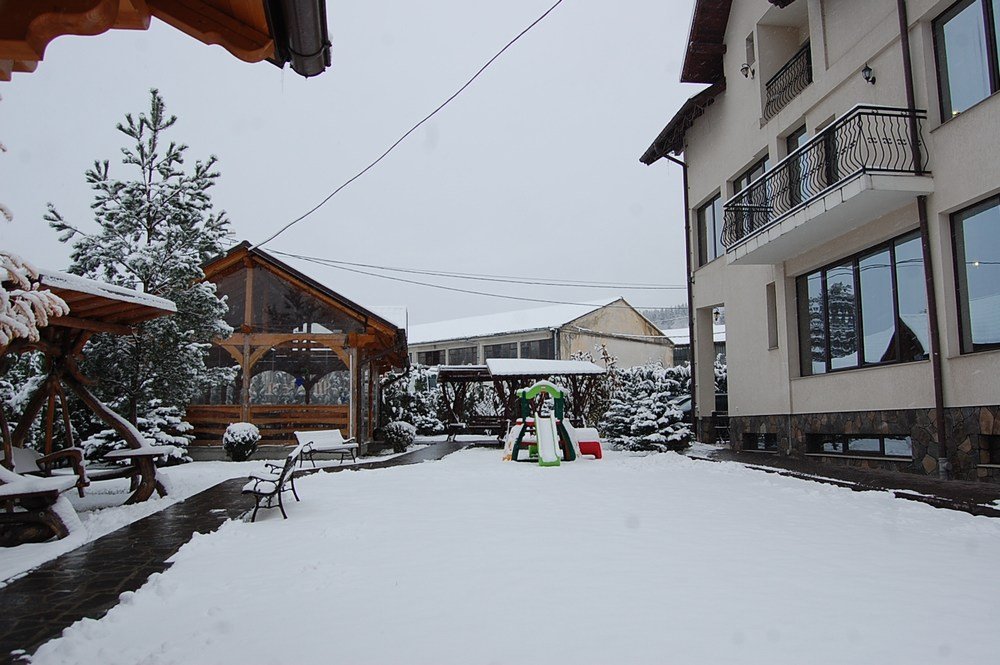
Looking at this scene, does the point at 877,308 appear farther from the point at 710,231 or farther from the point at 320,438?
the point at 320,438

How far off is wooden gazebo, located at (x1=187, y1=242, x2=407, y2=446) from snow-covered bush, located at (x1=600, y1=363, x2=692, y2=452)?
629 cm

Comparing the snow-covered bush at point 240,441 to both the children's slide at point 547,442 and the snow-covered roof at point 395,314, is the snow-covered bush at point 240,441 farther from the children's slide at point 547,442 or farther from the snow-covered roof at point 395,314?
the children's slide at point 547,442

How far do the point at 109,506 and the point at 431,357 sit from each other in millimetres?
33939

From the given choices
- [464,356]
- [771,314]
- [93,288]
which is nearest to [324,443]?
[93,288]

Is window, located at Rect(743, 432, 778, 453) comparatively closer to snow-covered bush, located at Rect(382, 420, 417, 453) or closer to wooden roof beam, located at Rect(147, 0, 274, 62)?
snow-covered bush, located at Rect(382, 420, 417, 453)

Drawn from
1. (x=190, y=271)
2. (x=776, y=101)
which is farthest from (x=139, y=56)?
(x=776, y=101)

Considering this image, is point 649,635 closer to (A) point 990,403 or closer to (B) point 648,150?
(A) point 990,403

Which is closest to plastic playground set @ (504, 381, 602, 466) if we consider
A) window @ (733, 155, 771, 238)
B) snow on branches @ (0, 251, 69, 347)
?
window @ (733, 155, 771, 238)

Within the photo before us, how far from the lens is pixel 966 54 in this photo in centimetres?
877

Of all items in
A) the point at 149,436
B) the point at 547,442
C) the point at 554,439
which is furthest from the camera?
the point at 554,439

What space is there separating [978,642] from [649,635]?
63.1 inches

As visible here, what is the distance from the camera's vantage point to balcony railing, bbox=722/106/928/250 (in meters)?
9.38

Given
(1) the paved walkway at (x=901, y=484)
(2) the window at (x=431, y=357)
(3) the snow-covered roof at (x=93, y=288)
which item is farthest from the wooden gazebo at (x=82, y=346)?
(2) the window at (x=431, y=357)

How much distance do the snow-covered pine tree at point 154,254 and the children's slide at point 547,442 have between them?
610cm
